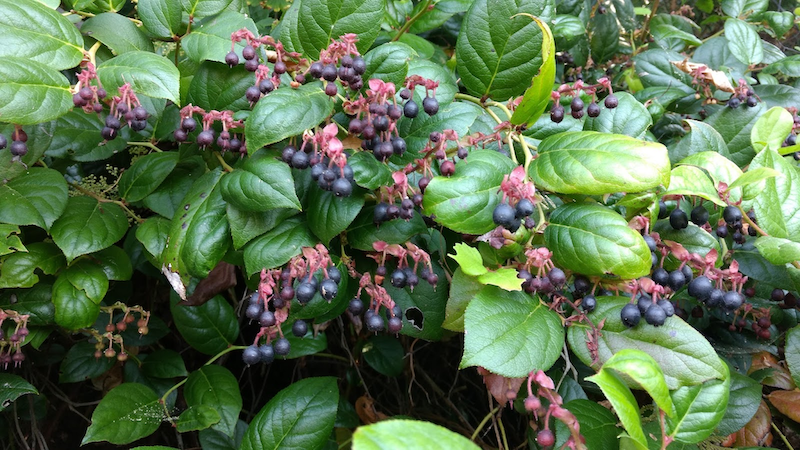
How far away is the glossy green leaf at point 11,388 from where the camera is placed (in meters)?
1.49

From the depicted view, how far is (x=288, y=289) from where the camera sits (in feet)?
3.59

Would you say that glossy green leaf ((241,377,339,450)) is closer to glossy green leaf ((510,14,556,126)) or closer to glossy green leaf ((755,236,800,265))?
glossy green leaf ((510,14,556,126))

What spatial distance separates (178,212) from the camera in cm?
132

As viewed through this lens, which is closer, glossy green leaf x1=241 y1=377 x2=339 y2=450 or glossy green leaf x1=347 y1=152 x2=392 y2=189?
glossy green leaf x1=347 y1=152 x2=392 y2=189

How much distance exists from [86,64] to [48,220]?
0.39 metres

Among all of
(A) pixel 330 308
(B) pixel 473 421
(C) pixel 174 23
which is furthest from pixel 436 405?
(C) pixel 174 23

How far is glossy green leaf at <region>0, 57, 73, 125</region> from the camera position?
1058mm

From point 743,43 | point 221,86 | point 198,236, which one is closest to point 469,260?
point 198,236

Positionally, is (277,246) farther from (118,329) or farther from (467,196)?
(118,329)

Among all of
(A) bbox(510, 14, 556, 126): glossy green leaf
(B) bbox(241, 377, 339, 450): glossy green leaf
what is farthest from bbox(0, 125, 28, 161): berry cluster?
(A) bbox(510, 14, 556, 126): glossy green leaf

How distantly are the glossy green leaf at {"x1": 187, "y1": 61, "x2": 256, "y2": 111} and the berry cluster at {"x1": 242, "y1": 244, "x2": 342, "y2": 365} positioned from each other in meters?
0.43

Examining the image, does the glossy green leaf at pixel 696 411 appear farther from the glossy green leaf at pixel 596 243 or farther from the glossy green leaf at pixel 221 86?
the glossy green leaf at pixel 221 86

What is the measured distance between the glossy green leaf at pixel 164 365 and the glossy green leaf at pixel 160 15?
100 cm

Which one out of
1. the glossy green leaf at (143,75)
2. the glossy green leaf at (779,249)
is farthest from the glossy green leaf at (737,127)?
the glossy green leaf at (143,75)
